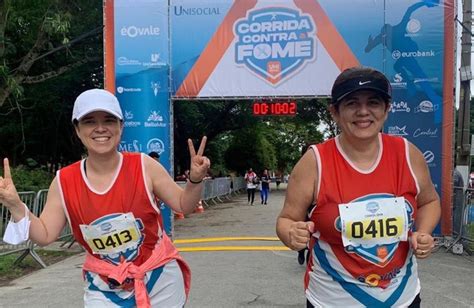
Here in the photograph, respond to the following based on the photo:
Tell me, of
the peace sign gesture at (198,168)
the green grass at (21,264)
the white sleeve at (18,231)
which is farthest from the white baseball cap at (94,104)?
the green grass at (21,264)

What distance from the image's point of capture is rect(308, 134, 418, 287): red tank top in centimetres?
256

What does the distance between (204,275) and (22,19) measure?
8635mm

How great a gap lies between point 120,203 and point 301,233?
961 millimetres

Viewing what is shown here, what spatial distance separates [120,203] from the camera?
2824mm

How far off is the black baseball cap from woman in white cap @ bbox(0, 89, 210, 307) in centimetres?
81

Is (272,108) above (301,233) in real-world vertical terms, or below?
above

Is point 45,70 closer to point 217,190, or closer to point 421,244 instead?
point 217,190

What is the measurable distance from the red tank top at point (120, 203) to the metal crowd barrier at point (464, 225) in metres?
8.27

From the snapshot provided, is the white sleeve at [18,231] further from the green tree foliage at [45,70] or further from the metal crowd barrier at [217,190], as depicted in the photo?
the metal crowd barrier at [217,190]

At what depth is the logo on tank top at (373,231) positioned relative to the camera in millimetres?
2531

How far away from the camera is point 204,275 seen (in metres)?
7.75

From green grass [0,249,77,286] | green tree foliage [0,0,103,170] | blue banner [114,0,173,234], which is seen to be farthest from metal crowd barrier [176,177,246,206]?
green grass [0,249,77,286]

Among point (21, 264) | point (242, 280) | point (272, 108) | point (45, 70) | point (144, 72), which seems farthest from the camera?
point (45, 70)

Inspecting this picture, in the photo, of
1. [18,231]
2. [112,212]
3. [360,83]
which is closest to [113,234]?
[112,212]
